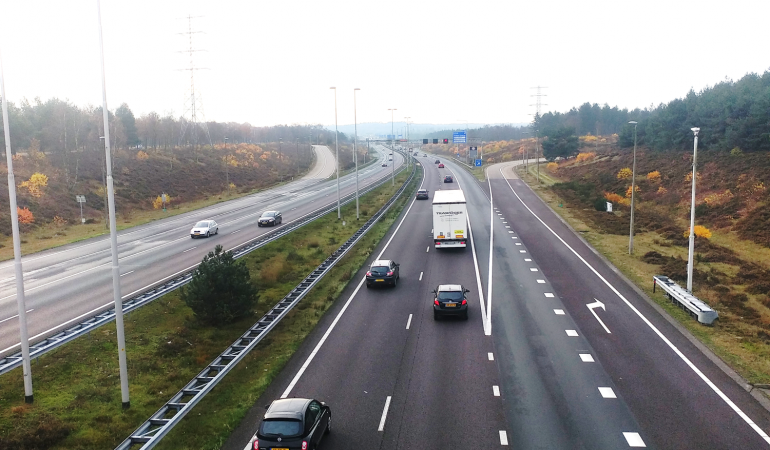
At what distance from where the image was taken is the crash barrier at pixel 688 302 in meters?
24.7

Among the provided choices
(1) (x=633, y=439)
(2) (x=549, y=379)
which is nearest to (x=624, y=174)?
(2) (x=549, y=379)

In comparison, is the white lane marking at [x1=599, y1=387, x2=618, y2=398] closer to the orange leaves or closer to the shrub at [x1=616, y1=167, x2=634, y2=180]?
the orange leaves

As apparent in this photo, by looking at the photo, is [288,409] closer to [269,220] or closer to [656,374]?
[656,374]

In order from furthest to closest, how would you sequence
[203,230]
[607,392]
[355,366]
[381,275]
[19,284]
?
[203,230] < [381,275] < [355,366] < [607,392] < [19,284]

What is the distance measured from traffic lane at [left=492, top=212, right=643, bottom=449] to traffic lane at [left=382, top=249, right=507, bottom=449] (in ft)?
2.10

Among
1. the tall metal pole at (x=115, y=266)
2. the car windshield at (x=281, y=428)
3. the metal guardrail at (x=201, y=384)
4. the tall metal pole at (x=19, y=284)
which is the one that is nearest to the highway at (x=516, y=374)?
the metal guardrail at (x=201, y=384)

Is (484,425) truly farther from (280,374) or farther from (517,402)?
(280,374)

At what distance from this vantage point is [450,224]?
42.0 metres

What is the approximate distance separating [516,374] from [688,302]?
11.5 metres

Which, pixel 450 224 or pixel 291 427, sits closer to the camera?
pixel 291 427

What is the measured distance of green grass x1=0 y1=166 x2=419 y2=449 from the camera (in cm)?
1522

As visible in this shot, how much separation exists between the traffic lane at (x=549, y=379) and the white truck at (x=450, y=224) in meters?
10.5

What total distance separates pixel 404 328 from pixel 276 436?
1210cm

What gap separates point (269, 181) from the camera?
110500 mm
